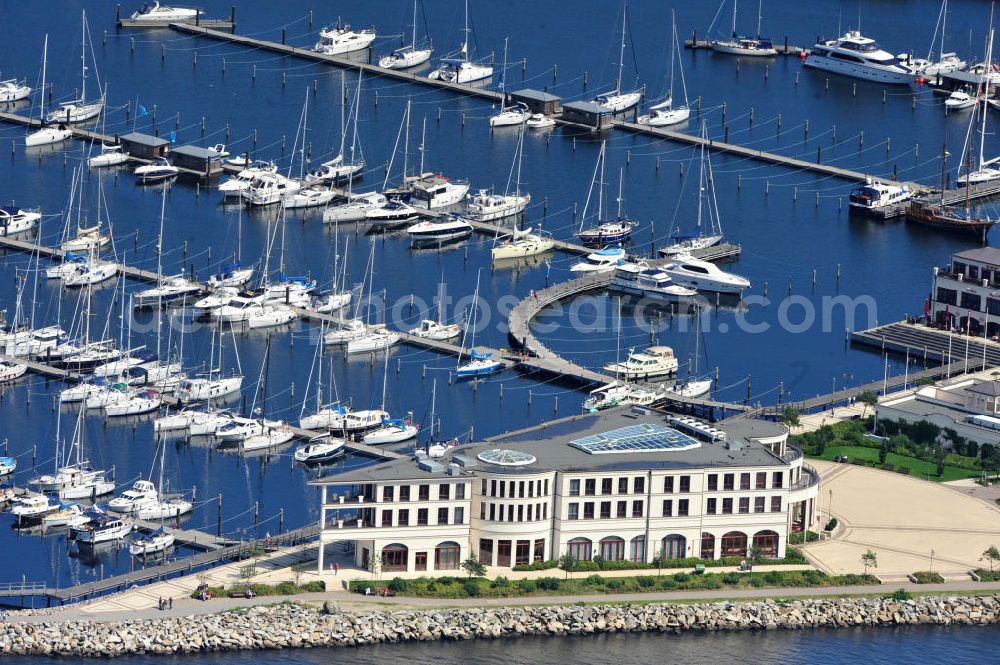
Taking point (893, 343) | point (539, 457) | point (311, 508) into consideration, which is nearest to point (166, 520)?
point (311, 508)

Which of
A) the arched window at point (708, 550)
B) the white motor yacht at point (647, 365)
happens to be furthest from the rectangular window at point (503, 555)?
the white motor yacht at point (647, 365)

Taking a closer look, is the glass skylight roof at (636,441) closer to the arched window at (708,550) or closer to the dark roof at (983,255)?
the arched window at (708,550)

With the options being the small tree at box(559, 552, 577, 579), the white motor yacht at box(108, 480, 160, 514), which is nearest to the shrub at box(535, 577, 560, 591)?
the small tree at box(559, 552, 577, 579)

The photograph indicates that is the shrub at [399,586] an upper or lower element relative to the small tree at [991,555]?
lower

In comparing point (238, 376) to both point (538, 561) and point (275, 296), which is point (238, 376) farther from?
point (538, 561)

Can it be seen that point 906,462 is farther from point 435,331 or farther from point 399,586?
point 435,331

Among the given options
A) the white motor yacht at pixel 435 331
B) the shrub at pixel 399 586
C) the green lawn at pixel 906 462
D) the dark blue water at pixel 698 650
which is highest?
the white motor yacht at pixel 435 331

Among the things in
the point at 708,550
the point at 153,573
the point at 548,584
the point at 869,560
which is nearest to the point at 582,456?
the point at 548,584

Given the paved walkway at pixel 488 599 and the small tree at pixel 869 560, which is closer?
the paved walkway at pixel 488 599
